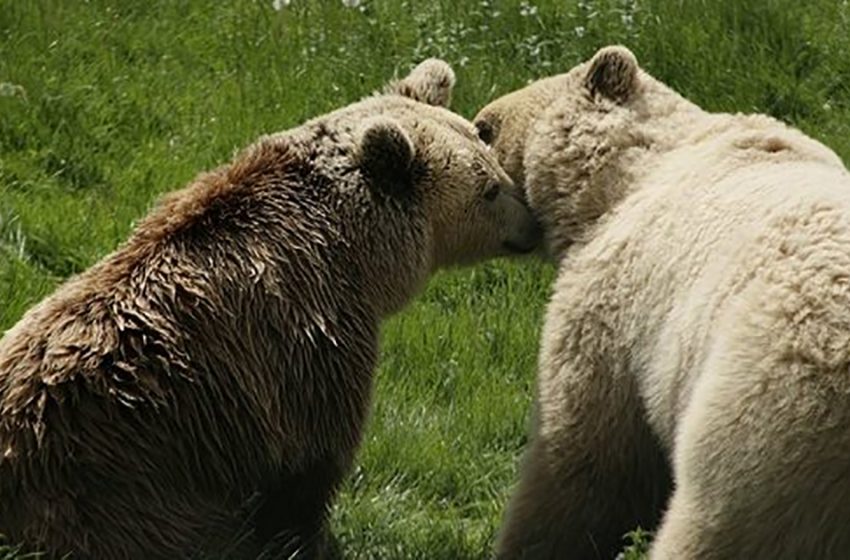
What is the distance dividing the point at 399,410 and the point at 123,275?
6.20 feet

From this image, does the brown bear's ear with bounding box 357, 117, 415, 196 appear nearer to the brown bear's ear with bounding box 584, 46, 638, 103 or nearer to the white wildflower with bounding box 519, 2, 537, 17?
the brown bear's ear with bounding box 584, 46, 638, 103

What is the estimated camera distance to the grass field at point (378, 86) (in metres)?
7.70

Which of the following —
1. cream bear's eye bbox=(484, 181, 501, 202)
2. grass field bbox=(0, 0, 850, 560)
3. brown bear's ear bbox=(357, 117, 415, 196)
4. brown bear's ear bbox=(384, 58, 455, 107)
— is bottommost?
grass field bbox=(0, 0, 850, 560)

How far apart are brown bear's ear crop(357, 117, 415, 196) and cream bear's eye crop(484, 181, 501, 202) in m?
0.38

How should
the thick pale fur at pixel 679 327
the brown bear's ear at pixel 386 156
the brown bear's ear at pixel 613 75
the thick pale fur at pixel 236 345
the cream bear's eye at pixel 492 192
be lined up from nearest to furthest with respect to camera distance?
the thick pale fur at pixel 679 327 < the thick pale fur at pixel 236 345 < the brown bear's ear at pixel 386 156 < the cream bear's eye at pixel 492 192 < the brown bear's ear at pixel 613 75

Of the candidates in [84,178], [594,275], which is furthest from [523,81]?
[594,275]

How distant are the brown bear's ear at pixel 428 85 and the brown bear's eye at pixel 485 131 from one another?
23cm

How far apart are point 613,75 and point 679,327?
1.67m

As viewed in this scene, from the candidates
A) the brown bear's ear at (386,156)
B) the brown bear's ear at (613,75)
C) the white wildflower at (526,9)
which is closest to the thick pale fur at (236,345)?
the brown bear's ear at (386,156)

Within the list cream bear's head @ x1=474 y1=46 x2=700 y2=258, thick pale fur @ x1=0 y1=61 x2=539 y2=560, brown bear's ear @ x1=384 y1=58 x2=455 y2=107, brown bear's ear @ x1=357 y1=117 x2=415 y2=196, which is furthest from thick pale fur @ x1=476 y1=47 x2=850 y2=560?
brown bear's ear @ x1=357 y1=117 x2=415 y2=196

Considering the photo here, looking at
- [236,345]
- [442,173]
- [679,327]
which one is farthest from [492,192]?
[679,327]

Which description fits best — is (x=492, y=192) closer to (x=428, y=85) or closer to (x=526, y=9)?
(x=428, y=85)

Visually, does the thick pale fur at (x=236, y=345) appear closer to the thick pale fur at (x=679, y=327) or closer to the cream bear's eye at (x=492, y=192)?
the cream bear's eye at (x=492, y=192)

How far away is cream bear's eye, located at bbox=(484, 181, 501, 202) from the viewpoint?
720 centimetres
